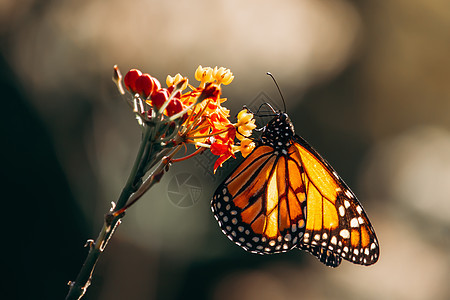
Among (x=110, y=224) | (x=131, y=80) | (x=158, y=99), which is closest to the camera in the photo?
(x=110, y=224)

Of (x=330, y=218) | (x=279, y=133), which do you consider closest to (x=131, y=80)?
(x=279, y=133)

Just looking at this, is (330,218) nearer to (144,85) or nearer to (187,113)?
(187,113)

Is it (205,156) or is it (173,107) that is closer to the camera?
(173,107)

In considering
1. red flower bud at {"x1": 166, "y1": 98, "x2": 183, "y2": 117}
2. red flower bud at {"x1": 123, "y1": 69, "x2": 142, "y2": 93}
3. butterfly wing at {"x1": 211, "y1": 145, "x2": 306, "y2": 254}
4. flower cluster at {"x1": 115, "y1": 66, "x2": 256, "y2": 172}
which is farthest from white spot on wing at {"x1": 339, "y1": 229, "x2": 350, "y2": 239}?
red flower bud at {"x1": 123, "y1": 69, "x2": 142, "y2": 93}

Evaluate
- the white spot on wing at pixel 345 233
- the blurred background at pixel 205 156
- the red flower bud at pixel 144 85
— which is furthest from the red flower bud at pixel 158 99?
the blurred background at pixel 205 156

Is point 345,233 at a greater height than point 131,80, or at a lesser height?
lesser
